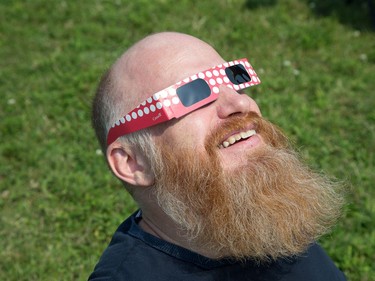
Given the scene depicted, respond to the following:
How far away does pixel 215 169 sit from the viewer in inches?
74.4

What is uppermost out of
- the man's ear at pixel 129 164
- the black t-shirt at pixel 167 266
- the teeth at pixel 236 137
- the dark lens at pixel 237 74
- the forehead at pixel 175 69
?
the forehead at pixel 175 69

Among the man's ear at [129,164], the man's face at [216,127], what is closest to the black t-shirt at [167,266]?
the man's ear at [129,164]

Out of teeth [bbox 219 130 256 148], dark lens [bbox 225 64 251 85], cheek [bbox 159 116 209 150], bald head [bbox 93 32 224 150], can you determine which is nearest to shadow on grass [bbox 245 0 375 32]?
dark lens [bbox 225 64 251 85]

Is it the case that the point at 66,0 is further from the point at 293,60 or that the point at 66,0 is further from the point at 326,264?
the point at 326,264

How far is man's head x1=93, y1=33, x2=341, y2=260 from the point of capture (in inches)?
74.7

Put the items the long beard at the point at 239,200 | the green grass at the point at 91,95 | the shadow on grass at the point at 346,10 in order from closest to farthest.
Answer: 1. the long beard at the point at 239,200
2. the green grass at the point at 91,95
3. the shadow on grass at the point at 346,10

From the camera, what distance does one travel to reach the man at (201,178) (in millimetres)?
1899

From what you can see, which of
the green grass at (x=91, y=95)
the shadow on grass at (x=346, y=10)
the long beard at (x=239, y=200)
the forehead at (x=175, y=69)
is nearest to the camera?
the long beard at (x=239, y=200)

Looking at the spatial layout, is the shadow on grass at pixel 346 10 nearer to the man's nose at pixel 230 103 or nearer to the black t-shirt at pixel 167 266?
the man's nose at pixel 230 103

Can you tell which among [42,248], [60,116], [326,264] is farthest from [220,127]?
[60,116]

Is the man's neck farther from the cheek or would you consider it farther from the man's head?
the cheek

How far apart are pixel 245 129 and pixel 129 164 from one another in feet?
1.60

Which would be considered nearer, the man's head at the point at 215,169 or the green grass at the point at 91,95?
the man's head at the point at 215,169

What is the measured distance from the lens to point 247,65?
7.22 ft
